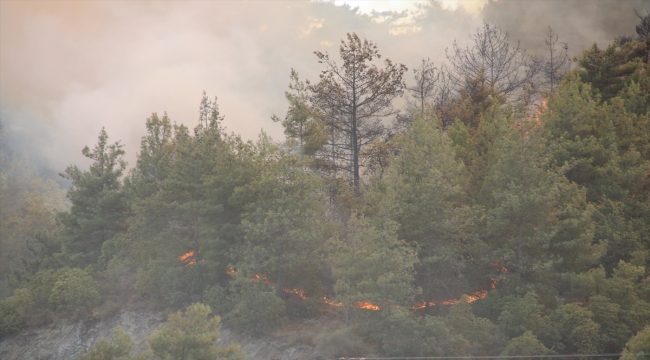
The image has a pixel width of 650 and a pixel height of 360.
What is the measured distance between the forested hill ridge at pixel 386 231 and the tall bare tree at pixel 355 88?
0.14m

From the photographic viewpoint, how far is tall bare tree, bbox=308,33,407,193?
142 feet

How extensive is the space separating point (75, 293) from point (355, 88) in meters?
25.4

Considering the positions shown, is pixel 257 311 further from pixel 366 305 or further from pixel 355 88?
pixel 355 88

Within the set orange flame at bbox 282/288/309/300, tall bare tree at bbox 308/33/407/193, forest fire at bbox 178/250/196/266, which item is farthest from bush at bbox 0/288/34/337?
tall bare tree at bbox 308/33/407/193

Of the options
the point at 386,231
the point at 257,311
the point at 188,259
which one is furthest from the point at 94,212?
the point at 386,231

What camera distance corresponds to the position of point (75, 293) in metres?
44.1

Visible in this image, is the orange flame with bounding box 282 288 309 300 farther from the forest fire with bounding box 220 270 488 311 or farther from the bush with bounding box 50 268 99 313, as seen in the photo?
the bush with bounding box 50 268 99 313

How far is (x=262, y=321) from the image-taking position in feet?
118

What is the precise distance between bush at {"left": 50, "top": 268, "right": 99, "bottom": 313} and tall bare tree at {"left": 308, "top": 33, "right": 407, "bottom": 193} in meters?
20.6

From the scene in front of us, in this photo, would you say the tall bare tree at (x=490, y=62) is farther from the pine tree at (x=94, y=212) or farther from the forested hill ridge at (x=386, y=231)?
the pine tree at (x=94, y=212)

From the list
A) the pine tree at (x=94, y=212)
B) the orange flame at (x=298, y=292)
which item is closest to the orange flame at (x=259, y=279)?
the orange flame at (x=298, y=292)

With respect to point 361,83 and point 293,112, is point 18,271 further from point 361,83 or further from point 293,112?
point 361,83

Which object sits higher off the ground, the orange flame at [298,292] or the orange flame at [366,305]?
the orange flame at [298,292]

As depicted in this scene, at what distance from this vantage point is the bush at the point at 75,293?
4409 cm
